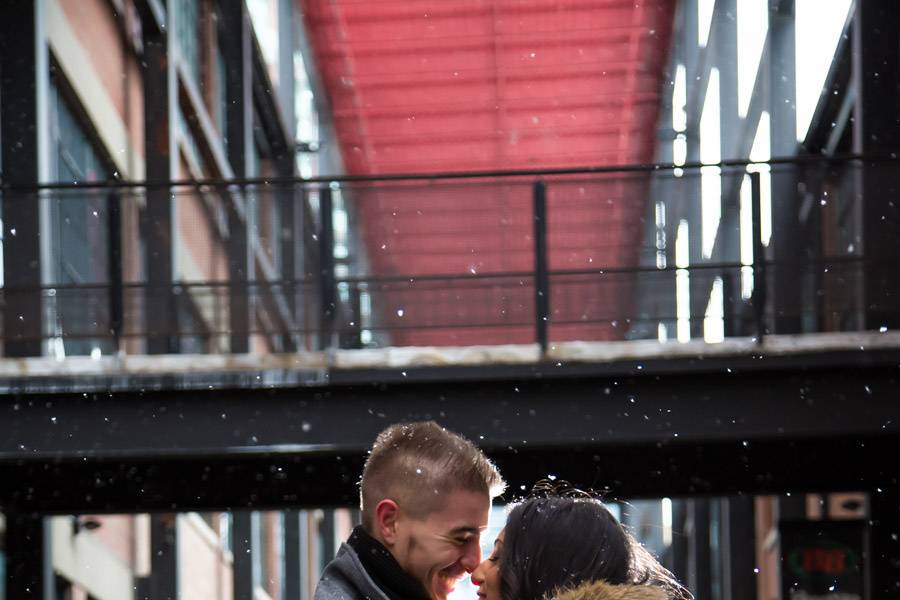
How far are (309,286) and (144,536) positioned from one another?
8575 millimetres

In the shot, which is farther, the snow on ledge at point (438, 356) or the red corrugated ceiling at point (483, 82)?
the red corrugated ceiling at point (483, 82)

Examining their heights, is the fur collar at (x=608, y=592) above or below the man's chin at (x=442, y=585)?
above

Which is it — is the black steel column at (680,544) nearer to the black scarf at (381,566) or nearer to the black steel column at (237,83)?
the black steel column at (237,83)

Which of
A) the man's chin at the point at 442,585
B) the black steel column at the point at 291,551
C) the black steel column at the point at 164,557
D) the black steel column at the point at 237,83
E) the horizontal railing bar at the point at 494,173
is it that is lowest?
the black steel column at the point at 291,551

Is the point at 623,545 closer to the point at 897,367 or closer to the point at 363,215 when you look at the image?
the point at 897,367

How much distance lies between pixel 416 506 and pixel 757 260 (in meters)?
7.62

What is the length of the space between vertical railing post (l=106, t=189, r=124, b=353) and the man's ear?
792 centimetres

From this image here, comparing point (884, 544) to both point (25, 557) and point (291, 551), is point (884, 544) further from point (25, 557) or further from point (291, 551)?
point (291, 551)

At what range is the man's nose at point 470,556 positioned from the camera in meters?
4.27

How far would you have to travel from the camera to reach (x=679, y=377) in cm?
1111

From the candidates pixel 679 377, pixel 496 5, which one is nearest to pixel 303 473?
pixel 679 377

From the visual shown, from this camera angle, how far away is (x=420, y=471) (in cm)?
413

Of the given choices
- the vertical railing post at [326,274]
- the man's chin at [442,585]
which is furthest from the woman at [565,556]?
the vertical railing post at [326,274]

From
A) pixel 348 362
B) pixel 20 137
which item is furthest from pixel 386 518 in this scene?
pixel 20 137
